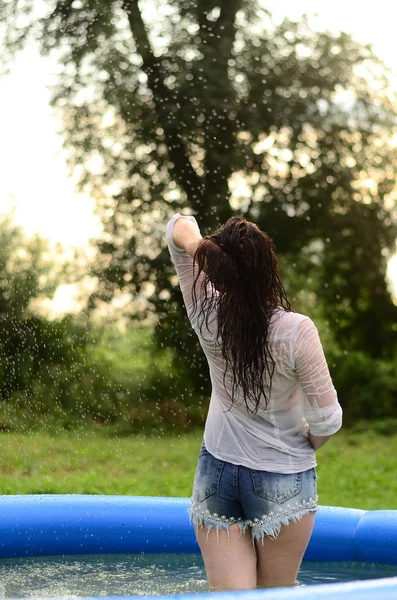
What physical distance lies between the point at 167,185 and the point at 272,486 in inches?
302

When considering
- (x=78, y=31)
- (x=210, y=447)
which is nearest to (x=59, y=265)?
(x=78, y=31)

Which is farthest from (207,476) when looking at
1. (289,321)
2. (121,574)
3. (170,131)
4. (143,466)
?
(170,131)

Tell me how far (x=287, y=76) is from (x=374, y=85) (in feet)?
3.47

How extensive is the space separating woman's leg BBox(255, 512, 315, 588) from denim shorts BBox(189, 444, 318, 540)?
2cm

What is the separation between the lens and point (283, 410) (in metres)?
2.03

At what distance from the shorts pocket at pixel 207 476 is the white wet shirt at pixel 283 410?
0.02 meters

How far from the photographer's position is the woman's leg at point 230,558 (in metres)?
2.03

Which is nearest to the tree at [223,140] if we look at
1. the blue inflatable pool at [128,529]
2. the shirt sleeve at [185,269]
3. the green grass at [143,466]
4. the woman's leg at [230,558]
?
the green grass at [143,466]

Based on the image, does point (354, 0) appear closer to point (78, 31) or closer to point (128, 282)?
point (78, 31)

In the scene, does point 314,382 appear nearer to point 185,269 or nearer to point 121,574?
point 185,269

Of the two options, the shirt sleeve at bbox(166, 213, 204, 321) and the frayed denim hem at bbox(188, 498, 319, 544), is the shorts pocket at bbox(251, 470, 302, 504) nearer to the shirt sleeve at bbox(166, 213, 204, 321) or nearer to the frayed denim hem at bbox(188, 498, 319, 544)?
the frayed denim hem at bbox(188, 498, 319, 544)

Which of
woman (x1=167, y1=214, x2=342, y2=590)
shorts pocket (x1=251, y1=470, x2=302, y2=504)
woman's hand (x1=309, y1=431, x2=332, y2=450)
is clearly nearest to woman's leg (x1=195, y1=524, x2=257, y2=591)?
woman (x1=167, y1=214, x2=342, y2=590)

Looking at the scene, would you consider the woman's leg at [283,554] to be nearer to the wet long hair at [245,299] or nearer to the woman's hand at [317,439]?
the woman's hand at [317,439]

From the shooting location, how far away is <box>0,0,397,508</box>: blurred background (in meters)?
9.06
